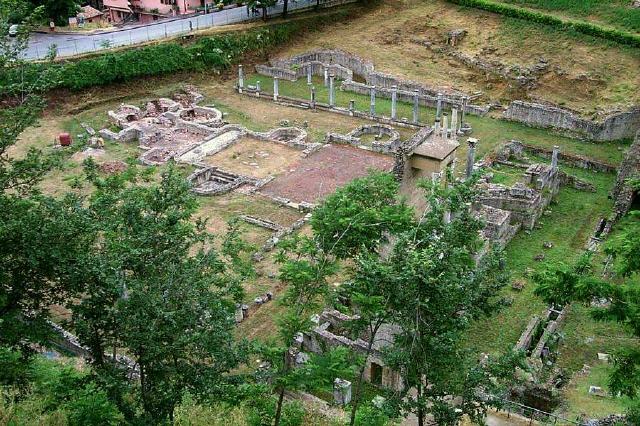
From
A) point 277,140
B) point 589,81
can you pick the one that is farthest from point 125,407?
point 589,81

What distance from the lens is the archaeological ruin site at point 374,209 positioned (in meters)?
13.7

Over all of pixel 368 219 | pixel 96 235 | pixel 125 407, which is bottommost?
pixel 125 407

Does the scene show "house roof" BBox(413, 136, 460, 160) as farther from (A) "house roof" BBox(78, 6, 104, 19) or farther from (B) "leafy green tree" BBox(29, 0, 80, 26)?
(A) "house roof" BBox(78, 6, 104, 19)

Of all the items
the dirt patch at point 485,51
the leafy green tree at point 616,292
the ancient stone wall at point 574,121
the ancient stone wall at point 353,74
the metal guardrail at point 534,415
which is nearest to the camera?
the leafy green tree at point 616,292

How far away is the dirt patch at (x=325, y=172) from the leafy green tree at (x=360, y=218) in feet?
47.0

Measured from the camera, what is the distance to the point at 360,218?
58.2ft

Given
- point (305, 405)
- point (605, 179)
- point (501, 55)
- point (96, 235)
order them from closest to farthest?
point (96, 235)
point (305, 405)
point (605, 179)
point (501, 55)

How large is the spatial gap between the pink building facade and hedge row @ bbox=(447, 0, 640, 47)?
23.4m

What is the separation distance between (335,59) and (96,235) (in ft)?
126

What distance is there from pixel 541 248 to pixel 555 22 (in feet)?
85.3

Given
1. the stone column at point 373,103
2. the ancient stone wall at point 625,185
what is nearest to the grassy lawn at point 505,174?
the ancient stone wall at point 625,185

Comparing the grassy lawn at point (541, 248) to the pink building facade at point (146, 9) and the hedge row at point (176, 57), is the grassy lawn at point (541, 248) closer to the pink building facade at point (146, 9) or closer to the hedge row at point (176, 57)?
the hedge row at point (176, 57)

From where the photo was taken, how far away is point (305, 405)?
64.1 feet

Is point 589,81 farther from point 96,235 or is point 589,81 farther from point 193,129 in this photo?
point 96,235
